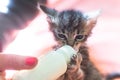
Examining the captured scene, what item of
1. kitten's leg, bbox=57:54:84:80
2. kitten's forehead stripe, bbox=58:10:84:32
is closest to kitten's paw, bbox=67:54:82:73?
kitten's leg, bbox=57:54:84:80

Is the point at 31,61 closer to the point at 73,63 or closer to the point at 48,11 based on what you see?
the point at 73,63

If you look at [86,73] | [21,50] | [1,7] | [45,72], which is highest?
[1,7]

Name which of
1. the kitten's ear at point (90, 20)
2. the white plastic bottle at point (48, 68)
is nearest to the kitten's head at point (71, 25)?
the kitten's ear at point (90, 20)

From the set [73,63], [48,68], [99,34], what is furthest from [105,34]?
[48,68]

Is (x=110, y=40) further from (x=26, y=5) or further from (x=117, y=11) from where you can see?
(x=26, y=5)

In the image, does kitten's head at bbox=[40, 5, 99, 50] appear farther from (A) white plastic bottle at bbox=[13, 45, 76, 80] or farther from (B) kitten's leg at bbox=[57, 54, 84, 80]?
(A) white plastic bottle at bbox=[13, 45, 76, 80]

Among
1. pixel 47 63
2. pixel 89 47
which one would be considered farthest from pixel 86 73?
pixel 47 63
